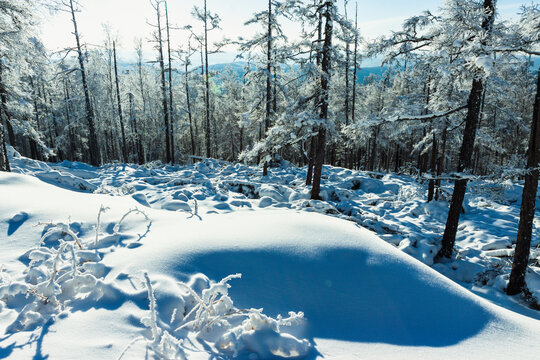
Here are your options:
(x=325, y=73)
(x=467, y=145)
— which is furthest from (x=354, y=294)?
(x=325, y=73)

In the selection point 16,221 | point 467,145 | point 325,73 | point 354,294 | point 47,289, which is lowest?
point 354,294

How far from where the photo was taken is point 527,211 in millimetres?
5262

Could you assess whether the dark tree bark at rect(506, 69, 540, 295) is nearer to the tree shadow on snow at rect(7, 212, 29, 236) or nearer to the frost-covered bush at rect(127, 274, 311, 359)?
the frost-covered bush at rect(127, 274, 311, 359)

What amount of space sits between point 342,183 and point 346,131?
24.6ft

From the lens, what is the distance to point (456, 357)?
231cm

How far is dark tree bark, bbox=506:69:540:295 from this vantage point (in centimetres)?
495

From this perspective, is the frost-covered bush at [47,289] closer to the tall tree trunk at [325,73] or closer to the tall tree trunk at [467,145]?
the tall tree trunk at [467,145]

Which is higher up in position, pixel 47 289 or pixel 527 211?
pixel 47 289

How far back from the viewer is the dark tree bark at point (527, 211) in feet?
16.2

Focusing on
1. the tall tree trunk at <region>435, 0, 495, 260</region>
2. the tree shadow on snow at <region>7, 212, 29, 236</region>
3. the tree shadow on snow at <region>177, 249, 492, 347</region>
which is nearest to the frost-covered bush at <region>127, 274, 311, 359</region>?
the tree shadow on snow at <region>177, 249, 492, 347</region>

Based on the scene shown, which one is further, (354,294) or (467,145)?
(467,145)

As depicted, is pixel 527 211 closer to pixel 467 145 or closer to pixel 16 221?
pixel 467 145

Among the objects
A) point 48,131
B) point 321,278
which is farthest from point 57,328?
point 48,131

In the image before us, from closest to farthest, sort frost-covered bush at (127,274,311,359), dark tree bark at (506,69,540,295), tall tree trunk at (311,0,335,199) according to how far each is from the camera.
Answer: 1. frost-covered bush at (127,274,311,359)
2. dark tree bark at (506,69,540,295)
3. tall tree trunk at (311,0,335,199)
